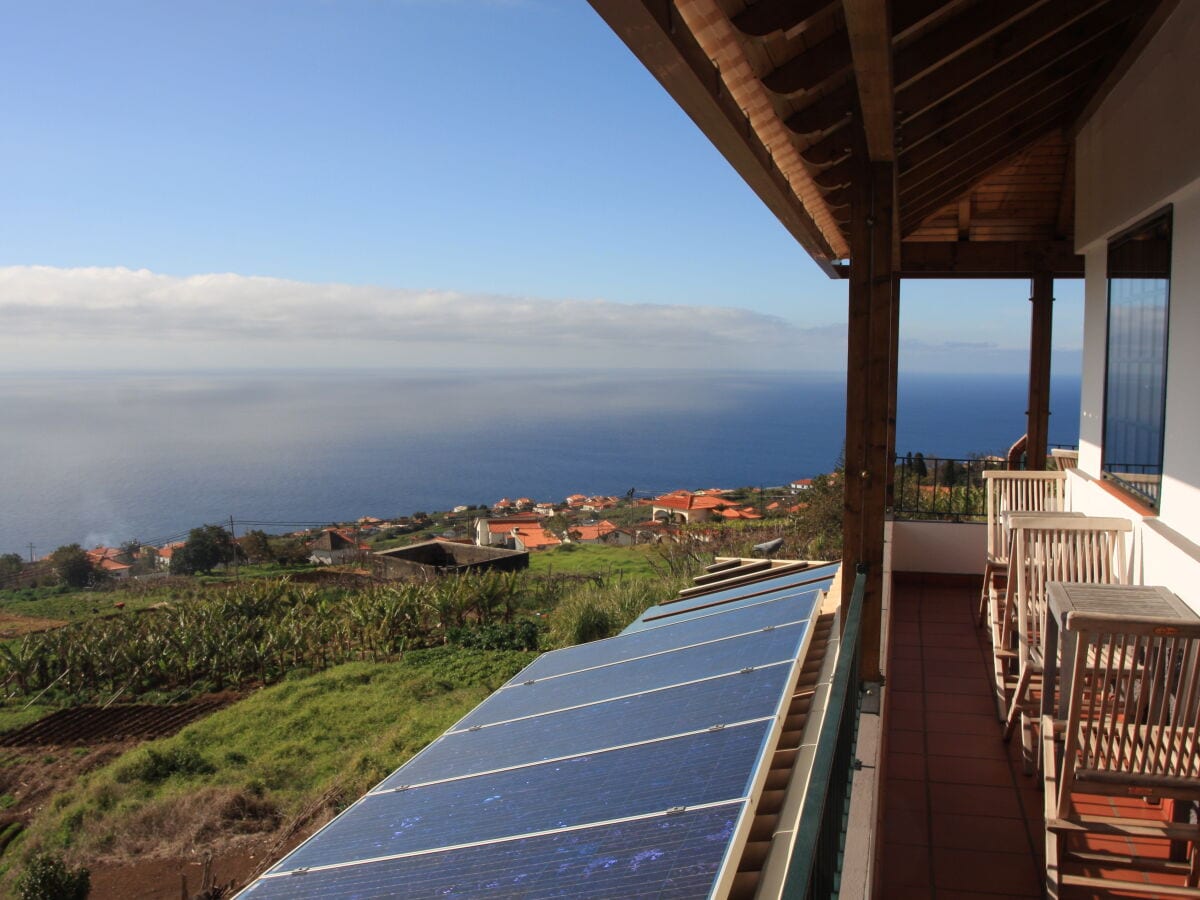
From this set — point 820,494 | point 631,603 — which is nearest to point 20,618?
point 631,603

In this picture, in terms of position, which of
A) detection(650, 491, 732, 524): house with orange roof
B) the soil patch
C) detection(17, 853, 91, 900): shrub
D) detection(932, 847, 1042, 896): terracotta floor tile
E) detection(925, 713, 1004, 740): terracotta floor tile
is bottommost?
the soil patch

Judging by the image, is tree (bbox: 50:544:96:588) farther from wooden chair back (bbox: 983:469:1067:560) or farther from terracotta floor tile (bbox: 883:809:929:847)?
terracotta floor tile (bbox: 883:809:929:847)

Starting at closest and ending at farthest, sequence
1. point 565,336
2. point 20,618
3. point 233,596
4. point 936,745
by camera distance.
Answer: point 936,745
point 233,596
point 20,618
point 565,336

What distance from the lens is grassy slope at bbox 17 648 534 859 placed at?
10648 millimetres

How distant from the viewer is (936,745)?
13.6ft

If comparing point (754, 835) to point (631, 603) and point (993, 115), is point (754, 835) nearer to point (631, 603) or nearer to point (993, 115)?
point (993, 115)

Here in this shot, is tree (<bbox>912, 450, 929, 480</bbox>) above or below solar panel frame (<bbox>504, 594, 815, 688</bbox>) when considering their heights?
above

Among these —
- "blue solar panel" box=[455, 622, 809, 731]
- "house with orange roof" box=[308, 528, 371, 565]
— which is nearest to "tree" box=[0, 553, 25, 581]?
"house with orange roof" box=[308, 528, 371, 565]

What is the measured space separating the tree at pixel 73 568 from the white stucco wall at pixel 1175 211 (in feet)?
145

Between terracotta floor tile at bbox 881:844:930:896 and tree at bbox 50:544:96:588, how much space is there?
44050 millimetres

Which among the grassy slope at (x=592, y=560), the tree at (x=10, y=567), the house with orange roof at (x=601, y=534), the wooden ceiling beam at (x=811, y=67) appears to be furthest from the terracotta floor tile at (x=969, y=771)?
the tree at (x=10, y=567)

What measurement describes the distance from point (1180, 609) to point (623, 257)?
350ft

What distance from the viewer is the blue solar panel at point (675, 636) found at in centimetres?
368

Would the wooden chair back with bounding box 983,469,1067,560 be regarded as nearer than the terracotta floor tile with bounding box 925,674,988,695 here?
No
